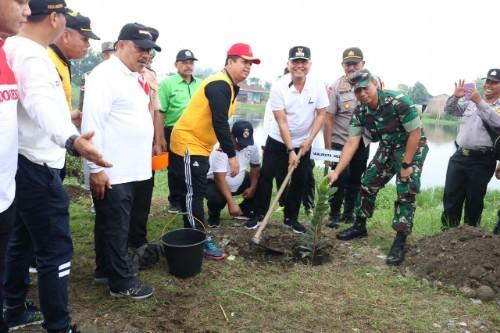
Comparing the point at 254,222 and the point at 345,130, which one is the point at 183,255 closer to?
the point at 254,222

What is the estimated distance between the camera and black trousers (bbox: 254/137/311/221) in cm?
464

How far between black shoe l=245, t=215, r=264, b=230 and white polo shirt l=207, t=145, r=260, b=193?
558 mm

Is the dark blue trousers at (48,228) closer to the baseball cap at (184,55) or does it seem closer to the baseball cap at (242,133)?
the baseball cap at (242,133)

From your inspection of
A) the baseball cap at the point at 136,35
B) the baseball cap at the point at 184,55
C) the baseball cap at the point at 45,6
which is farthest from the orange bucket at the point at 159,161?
the baseball cap at the point at 45,6

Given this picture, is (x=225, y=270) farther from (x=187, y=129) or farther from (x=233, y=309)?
(x=187, y=129)

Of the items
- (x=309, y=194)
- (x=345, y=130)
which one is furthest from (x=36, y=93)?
(x=309, y=194)

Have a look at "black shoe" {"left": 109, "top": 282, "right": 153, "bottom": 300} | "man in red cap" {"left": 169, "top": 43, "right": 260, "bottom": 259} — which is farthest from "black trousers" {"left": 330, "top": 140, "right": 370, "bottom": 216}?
"black shoe" {"left": 109, "top": 282, "right": 153, "bottom": 300}

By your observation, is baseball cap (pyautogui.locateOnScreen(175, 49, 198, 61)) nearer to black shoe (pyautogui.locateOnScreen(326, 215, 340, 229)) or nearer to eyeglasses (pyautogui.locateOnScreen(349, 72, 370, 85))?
eyeglasses (pyautogui.locateOnScreen(349, 72, 370, 85))

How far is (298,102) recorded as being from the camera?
4.49 m

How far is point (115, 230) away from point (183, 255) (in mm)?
684

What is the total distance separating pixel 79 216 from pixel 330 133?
11.3ft

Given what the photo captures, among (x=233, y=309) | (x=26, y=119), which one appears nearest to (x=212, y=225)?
(x=233, y=309)

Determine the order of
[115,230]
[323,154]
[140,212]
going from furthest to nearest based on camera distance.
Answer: [323,154] < [140,212] < [115,230]

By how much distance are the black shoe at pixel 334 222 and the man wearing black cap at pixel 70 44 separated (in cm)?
350
